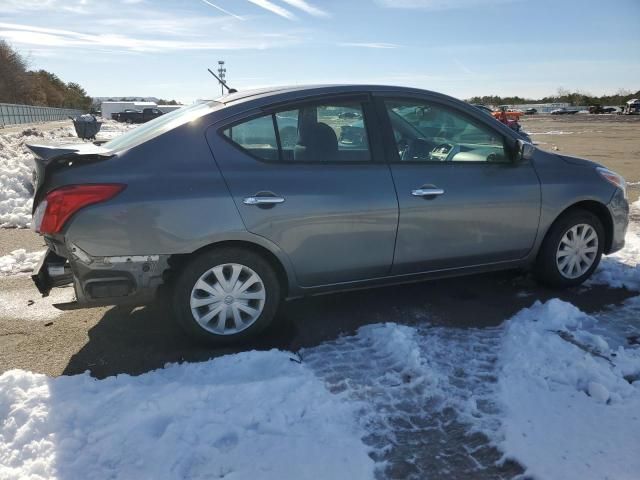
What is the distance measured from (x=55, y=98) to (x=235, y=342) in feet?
360

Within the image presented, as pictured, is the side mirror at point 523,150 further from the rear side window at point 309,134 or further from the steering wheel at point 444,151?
the rear side window at point 309,134

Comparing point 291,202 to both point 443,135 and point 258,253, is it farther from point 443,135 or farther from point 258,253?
point 443,135

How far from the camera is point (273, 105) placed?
3566mm

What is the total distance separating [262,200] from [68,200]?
3.82 feet

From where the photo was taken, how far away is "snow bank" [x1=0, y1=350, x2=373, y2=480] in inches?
91.4

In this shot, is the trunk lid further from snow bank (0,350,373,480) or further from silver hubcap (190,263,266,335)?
snow bank (0,350,373,480)

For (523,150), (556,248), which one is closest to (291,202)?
(523,150)

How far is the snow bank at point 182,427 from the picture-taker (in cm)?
232

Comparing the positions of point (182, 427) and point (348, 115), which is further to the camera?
point (348, 115)

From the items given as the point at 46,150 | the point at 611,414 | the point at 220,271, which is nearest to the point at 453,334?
the point at 611,414

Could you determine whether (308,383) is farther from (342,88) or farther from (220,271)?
(342,88)

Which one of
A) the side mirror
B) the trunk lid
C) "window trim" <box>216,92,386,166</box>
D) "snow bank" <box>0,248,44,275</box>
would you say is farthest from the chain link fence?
the side mirror

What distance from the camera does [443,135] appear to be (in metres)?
4.15

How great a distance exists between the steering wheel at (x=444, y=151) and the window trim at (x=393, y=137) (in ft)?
0.25
